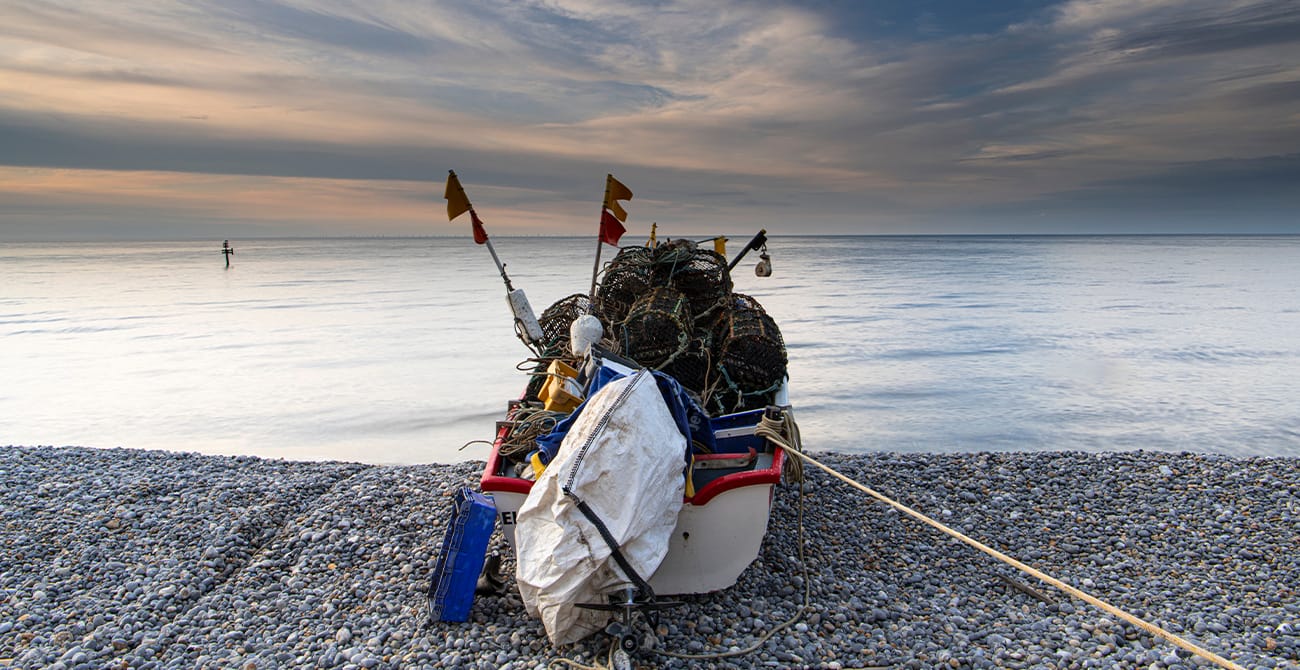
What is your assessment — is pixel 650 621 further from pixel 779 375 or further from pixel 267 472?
pixel 267 472

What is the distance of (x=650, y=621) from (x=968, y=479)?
3.78 meters

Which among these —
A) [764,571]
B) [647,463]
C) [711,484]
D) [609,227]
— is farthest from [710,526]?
[609,227]

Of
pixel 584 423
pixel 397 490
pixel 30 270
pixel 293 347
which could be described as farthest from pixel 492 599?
pixel 30 270

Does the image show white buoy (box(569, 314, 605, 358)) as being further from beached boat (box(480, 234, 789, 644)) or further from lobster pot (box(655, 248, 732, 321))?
lobster pot (box(655, 248, 732, 321))

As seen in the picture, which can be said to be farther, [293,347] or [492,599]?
[293,347]

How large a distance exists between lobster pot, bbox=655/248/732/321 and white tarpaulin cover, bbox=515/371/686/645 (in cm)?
353

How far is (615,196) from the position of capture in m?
8.27

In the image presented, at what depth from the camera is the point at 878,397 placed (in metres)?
11.6

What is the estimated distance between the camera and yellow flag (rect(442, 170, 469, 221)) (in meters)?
7.80

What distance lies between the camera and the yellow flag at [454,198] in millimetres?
7801

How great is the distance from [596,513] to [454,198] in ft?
16.0

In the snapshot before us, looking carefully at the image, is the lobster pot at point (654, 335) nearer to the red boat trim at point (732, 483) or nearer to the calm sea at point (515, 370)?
the red boat trim at point (732, 483)

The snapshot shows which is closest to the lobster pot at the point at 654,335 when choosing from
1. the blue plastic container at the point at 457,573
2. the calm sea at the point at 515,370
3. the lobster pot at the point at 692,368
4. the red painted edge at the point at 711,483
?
the lobster pot at the point at 692,368

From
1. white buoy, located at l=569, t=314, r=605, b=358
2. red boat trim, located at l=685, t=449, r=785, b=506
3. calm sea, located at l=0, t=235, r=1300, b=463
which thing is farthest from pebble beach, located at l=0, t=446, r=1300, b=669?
calm sea, located at l=0, t=235, r=1300, b=463
